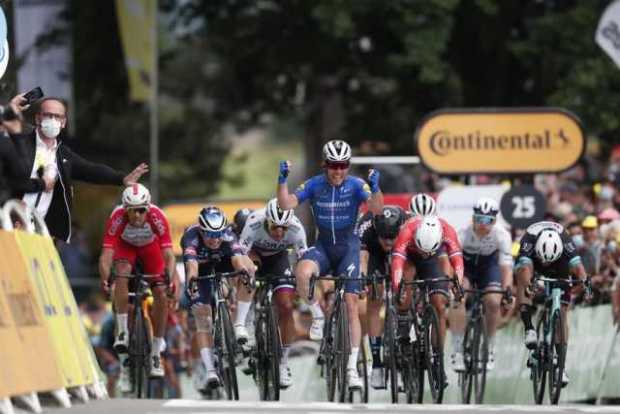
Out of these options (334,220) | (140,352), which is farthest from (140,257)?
(334,220)

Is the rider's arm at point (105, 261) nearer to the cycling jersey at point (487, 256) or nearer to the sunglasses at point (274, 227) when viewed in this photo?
the sunglasses at point (274, 227)

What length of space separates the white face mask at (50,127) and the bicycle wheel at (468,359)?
5.31m

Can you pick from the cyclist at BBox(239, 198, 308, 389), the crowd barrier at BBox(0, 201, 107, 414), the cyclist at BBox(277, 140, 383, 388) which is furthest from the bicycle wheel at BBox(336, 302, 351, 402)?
the crowd barrier at BBox(0, 201, 107, 414)

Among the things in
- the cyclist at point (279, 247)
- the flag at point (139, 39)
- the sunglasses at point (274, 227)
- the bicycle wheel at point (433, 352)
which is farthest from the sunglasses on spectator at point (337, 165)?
the flag at point (139, 39)

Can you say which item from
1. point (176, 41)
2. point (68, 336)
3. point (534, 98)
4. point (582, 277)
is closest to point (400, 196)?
point (582, 277)

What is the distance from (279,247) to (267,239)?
13cm

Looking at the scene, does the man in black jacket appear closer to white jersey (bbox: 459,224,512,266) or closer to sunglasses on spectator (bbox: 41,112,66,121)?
sunglasses on spectator (bbox: 41,112,66,121)

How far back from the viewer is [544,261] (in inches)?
790

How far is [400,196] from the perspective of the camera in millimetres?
27516

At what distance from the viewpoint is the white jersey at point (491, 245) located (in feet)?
69.3

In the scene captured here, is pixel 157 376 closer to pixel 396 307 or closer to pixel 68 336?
pixel 396 307

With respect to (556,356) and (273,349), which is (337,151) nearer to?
(273,349)

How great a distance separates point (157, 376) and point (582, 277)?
13.0 feet

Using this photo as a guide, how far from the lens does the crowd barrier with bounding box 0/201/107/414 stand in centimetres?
1332
